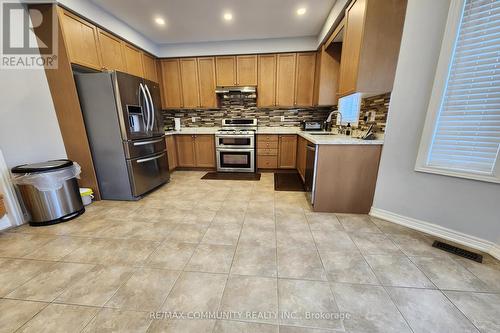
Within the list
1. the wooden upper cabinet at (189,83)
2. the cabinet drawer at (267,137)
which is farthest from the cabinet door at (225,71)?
the cabinet drawer at (267,137)

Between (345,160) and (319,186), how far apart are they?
437mm

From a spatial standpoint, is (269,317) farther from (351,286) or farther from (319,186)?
(319,186)

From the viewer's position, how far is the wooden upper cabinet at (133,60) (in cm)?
327

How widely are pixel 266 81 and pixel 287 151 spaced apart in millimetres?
1570

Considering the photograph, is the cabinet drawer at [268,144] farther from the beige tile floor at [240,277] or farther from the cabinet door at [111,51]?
the cabinet door at [111,51]

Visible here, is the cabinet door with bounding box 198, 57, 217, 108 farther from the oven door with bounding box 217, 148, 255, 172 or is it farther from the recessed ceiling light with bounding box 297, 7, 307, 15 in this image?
the recessed ceiling light with bounding box 297, 7, 307, 15

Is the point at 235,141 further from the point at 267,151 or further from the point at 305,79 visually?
the point at 305,79

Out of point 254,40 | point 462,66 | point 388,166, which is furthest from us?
point 254,40

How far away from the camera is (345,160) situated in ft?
7.38

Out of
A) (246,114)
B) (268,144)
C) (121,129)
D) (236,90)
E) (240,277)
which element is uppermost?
(236,90)

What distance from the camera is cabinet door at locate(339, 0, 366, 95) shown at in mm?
1948

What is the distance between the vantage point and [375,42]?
1901 mm

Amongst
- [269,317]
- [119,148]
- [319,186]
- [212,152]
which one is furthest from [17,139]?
[319,186]

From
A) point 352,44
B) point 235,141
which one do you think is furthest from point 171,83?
point 352,44
